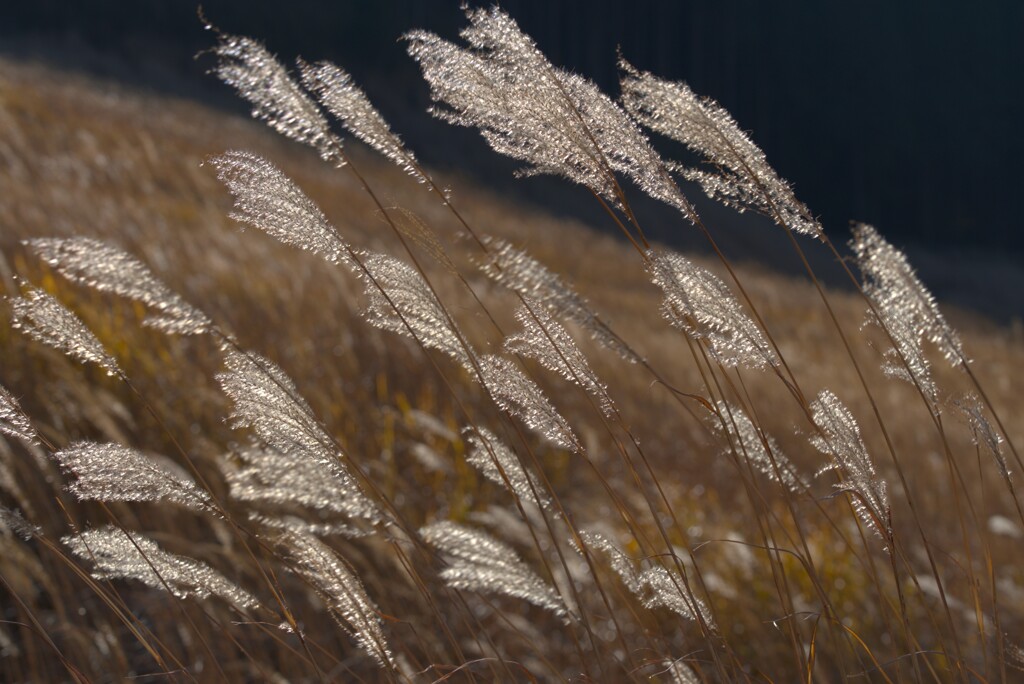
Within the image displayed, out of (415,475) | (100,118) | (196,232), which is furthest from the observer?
(100,118)

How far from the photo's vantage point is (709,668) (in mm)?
2236

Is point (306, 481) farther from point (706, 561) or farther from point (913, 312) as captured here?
Result: point (706, 561)

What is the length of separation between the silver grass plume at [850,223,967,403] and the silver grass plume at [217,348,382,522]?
32.9 inches

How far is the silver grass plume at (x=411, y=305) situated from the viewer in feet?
4.31

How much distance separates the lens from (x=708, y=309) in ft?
4.19

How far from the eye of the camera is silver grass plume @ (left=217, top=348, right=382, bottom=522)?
1.29 meters

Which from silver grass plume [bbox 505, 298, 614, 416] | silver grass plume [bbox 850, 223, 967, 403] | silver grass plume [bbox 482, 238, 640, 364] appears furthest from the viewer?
silver grass plume [bbox 850, 223, 967, 403]

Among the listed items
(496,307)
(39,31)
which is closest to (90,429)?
(496,307)

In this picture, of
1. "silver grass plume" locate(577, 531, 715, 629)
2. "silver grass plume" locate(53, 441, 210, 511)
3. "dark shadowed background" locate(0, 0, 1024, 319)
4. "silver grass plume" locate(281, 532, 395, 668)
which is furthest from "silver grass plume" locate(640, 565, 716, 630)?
"dark shadowed background" locate(0, 0, 1024, 319)

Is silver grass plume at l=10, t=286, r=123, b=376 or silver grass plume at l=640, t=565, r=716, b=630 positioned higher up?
silver grass plume at l=10, t=286, r=123, b=376

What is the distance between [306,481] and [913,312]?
99 cm

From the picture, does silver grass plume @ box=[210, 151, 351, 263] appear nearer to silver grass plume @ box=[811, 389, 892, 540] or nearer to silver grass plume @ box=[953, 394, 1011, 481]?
silver grass plume @ box=[811, 389, 892, 540]

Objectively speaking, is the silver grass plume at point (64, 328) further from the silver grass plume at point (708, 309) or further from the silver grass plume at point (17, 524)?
the silver grass plume at point (708, 309)

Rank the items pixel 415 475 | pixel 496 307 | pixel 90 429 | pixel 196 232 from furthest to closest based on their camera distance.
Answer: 1. pixel 496 307
2. pixel 196 232
3. pixel 415 475
4. pixel 90 429
